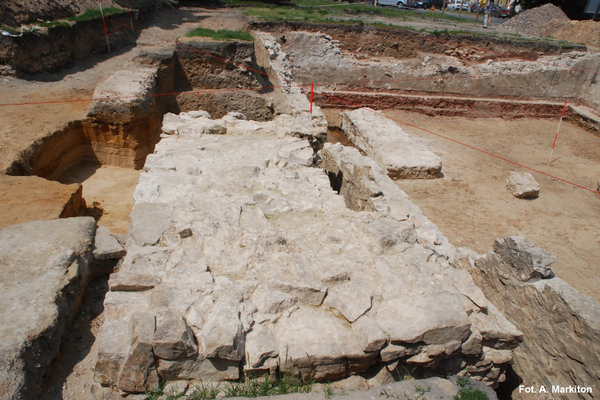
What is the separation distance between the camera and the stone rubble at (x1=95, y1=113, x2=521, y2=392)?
253cm

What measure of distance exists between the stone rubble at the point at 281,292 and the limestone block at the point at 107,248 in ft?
0.33

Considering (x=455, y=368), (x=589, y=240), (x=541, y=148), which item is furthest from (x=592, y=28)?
(x=455, y=368)

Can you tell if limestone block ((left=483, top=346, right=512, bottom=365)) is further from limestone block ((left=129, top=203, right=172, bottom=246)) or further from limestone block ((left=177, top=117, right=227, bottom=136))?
limestone block ((left=177, top=117, right=227, bottom=136))

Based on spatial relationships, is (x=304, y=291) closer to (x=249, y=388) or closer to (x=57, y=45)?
(x=249, y=388)

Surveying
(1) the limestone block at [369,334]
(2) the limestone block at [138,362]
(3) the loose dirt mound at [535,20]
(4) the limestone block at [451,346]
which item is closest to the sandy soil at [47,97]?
(2) the limestone block at [138,362]

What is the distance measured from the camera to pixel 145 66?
25.6 ft

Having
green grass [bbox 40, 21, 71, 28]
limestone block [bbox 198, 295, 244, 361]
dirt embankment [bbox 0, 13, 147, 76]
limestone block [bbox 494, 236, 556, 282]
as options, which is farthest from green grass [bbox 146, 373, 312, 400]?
green grass [bbox 40, 21, 71, 28]

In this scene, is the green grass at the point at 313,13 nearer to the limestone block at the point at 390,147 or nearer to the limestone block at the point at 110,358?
the limestone block at the point at 390,147

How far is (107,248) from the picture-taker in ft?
10.6

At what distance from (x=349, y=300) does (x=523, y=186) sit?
598 cm

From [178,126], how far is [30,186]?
209cm

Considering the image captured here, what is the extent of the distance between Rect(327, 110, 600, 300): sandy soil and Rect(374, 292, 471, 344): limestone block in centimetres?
341

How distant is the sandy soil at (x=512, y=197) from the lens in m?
6.11

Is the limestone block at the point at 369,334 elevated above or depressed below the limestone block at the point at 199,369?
above
